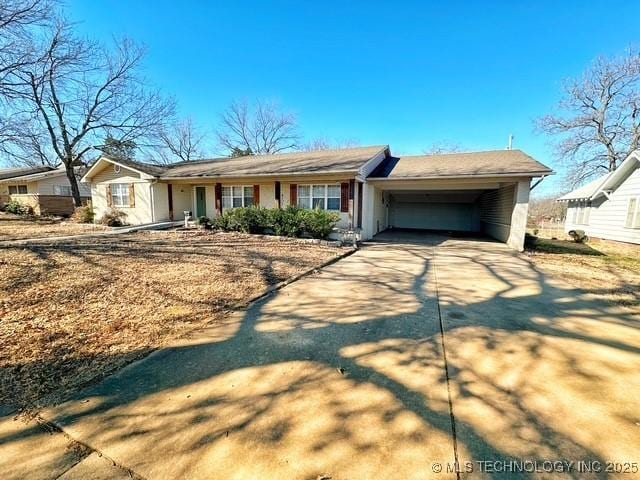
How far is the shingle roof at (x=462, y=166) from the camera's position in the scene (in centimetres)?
976

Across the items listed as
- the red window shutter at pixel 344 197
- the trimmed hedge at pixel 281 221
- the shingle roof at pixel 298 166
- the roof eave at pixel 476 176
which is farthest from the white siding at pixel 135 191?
the roof eave at pixel 476 176

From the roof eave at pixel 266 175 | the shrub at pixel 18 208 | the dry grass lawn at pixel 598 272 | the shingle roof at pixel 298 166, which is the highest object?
the shingle roof at pixel 298 166

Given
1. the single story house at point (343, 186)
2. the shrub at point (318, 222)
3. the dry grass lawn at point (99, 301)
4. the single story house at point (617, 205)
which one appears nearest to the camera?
the dry grass lawn at point (99, 301)

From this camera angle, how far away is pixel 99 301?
404 cm

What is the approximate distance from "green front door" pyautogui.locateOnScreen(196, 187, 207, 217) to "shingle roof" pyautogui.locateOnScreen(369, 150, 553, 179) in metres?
8.78

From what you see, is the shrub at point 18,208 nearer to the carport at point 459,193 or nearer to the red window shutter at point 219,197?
the red window shutter at point 219,197

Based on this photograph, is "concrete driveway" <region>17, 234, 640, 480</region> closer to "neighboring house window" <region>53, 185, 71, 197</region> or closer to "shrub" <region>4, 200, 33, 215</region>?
"shrub" <region>4, 200, 33, 215</region>

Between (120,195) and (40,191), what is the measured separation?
1332cm

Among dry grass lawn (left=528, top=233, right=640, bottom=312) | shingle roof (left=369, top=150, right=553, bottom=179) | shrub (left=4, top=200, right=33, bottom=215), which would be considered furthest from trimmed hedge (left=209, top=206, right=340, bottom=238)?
shrub (left=4, top=200, right=33, bottom=215)

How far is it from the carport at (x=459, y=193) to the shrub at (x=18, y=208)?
2206cm

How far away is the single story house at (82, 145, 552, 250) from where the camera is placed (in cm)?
1057

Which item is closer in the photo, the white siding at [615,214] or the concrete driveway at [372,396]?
the concrete driveway at [372,396]

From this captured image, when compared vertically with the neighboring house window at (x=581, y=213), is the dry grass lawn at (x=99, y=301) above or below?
below

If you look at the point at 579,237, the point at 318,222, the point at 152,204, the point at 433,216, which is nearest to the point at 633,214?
the point at 579,237
